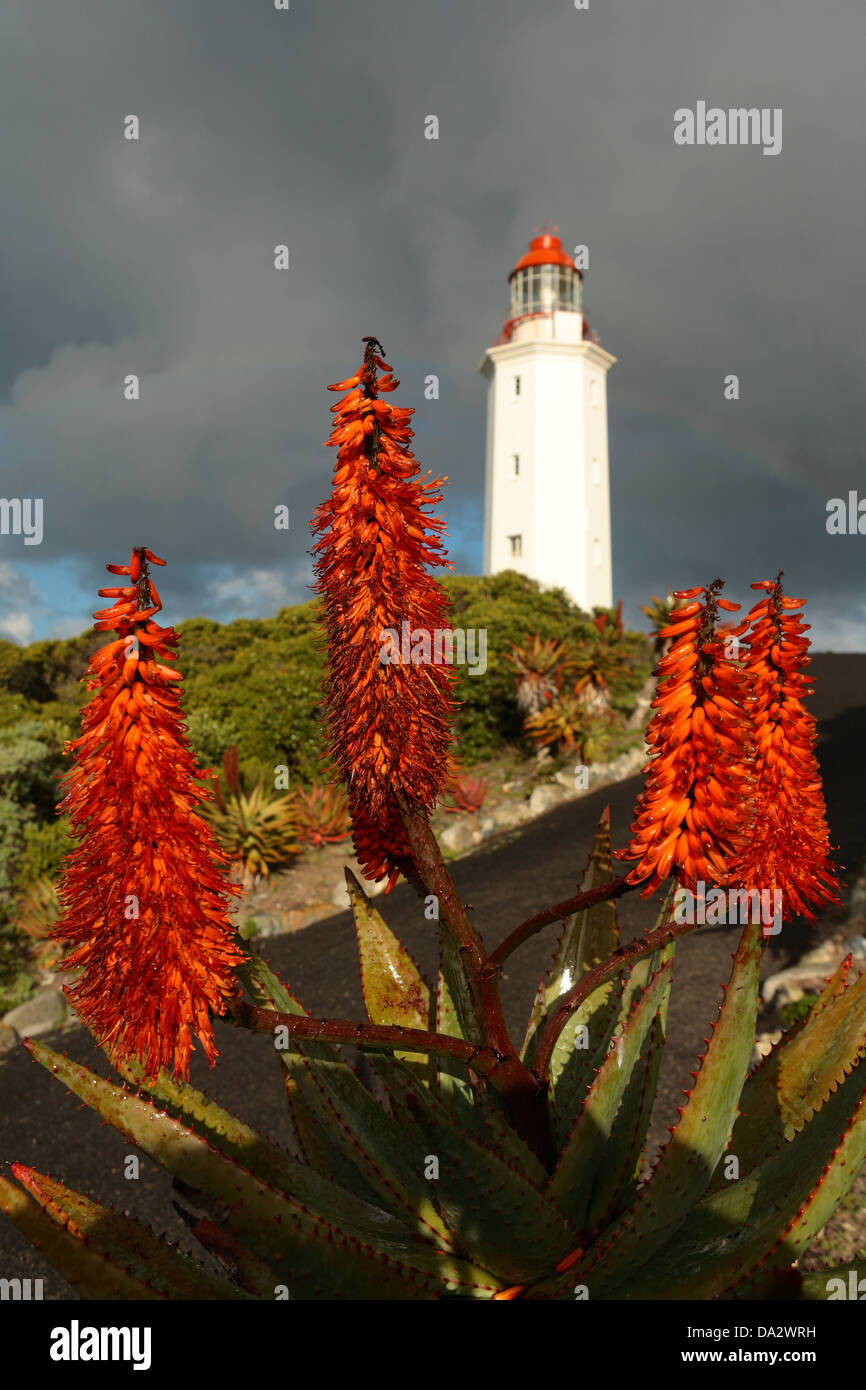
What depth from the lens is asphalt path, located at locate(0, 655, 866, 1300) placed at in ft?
19.3

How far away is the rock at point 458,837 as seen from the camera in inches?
528

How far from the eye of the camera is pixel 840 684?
22672 mm

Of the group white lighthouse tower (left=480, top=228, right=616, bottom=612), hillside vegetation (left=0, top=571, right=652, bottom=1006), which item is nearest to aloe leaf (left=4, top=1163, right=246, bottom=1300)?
hillside vegetation (left=0, top=571, right=652, bottom=1006)

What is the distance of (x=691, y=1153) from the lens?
6.31ft

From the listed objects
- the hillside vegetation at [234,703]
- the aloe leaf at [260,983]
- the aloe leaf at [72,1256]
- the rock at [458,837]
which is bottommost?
the aloe leaf at [72,1256]

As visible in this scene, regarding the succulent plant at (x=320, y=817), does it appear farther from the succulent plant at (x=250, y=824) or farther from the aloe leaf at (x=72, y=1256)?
the aloe leaf at (x=72, y=1256)

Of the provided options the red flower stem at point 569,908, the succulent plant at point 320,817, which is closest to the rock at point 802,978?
the red flower stem at point 569,908

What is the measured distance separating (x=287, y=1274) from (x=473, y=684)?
51.1 ft

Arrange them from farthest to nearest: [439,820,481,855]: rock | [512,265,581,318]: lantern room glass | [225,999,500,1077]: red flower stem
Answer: [512,265,581,318]: lantern room glass < [439,820,481,855]: rock < [225,999,500,1077]: red flower stem

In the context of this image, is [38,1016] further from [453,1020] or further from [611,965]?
[611,965]

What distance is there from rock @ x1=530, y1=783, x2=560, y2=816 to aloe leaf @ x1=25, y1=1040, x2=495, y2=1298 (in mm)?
12930

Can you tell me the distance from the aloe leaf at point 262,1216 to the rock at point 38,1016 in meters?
8.54

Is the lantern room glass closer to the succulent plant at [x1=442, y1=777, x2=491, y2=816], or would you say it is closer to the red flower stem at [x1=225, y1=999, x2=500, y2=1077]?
the succulent plant at [x1=442, y1=777, x2=491, y2=816]
